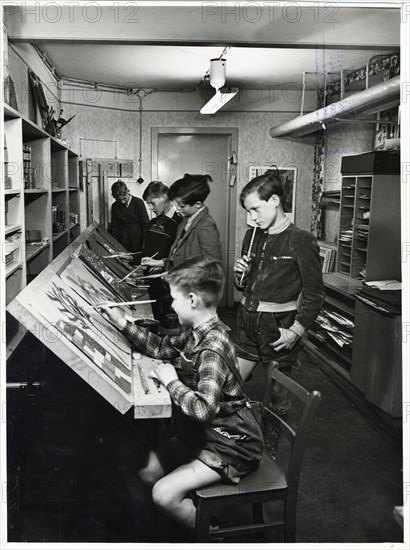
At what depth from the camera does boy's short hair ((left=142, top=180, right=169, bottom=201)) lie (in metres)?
3.48

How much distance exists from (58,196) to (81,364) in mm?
3229

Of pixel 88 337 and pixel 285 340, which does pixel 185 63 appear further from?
pixel 88 337

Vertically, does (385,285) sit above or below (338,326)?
above

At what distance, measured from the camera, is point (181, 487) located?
1.69 m

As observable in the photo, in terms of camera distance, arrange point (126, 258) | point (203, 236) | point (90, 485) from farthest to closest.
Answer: point (126, 258) → point (203, 236) → point (90, 485)

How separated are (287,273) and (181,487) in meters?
1.21

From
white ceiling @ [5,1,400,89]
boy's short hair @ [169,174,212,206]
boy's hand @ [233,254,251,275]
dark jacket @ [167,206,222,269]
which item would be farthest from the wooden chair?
white ceiling @ [5,1,400,89]

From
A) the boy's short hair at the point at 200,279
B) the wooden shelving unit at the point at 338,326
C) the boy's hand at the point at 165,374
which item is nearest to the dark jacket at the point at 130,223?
the wooden shelving unit at the point at 338,326

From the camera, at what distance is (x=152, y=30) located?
257 centimetres

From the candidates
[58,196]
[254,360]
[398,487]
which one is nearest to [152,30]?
[254,360]

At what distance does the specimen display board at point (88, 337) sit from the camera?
5.10 feet

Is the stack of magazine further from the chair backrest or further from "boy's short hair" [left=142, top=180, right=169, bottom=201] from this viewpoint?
the chair backrest

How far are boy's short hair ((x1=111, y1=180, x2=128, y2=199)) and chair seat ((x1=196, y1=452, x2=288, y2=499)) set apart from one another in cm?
235

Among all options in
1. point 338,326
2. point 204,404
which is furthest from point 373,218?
point 204,404
